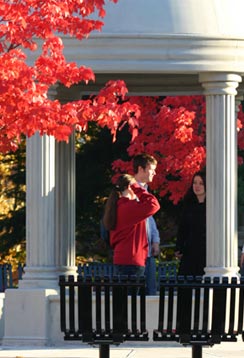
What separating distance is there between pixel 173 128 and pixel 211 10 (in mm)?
7284

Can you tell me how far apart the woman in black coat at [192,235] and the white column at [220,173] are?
1.00 ft

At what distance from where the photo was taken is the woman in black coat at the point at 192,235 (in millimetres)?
15219

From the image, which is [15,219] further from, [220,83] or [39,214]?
[220,83]

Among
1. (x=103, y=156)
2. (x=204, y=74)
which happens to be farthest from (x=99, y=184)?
(x=204, y=74)

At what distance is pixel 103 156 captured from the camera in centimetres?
2608

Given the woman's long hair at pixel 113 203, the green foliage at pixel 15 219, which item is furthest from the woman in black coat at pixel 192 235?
the green foliage at pixel 15 219

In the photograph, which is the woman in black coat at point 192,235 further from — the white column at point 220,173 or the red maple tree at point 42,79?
the red maple tree at point 42,79

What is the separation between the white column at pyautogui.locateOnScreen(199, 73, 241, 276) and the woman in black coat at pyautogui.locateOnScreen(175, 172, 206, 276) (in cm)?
30

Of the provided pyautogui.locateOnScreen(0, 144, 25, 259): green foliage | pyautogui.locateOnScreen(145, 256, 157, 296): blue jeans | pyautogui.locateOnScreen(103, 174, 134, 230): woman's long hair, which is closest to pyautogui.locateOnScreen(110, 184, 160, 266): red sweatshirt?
pyautogui.locateOnScreen(103, 174, 134, 230): woman's long hair

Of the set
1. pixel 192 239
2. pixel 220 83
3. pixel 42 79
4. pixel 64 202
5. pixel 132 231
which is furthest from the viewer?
pixel 64 202

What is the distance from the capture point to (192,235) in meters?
15.4

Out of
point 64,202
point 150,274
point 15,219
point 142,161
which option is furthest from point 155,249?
point 15,219

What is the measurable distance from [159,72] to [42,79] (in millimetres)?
2571

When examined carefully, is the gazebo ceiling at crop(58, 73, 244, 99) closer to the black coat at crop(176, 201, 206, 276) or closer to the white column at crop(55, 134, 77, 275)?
the white column at crop(55, 134, 77, 275)
